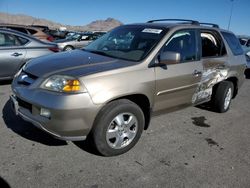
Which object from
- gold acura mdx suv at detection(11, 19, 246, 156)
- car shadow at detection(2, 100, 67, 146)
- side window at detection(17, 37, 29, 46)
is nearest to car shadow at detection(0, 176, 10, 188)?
gold acura mdx suv at detection(11, 19, 246, 156)

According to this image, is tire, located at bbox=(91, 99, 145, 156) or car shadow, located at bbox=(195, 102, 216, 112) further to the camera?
car shadow, located at bbox=(195, 102, 216, 112)

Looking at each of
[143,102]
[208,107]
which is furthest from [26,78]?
[208,107]

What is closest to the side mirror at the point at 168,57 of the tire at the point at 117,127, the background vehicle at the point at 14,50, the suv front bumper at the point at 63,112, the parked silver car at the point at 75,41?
the tire at the point at 117,127

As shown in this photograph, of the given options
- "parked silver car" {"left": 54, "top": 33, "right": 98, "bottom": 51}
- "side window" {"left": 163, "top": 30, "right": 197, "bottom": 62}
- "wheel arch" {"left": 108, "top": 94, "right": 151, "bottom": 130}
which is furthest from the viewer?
"parked silver car" {"left": 54, "top": 33, "right": 98, "bottom": 51}

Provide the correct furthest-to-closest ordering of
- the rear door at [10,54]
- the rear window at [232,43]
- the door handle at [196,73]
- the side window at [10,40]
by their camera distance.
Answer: the side window at [10,40] → the rear door at [10,54] → the rear window at [232,43] → the door handle at [196,73]

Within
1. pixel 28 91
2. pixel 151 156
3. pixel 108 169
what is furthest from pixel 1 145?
pixel 151 156

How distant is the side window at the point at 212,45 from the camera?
16.4 feet

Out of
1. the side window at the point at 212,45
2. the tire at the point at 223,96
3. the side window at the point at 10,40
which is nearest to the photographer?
the side window at the point at 212,45

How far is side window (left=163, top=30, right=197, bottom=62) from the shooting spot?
4.38 meters

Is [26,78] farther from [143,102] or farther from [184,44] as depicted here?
[184,44]

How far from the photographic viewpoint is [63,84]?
3361 mm

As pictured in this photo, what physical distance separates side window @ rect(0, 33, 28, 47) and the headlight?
4.10m

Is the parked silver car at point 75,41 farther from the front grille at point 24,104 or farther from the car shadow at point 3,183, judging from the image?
the car shadow at point 3,183

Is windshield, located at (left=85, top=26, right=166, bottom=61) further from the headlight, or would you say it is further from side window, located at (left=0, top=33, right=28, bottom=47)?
side window, located at (left=0, top=33, right=28, bottom=47)
